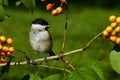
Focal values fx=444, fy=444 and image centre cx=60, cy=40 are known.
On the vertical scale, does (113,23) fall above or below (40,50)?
above

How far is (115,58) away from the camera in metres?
2.47

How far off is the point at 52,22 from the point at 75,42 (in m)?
2.27

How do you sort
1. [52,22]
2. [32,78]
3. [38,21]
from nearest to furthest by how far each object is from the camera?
[32,78]
[38,21]
[52,22]

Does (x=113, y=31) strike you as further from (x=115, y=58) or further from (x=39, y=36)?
(x=39, y=36)

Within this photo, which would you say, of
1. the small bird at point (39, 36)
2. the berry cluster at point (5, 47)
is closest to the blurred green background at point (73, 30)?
the small bird at point (39, 36)

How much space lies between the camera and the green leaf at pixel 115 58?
2.44 m

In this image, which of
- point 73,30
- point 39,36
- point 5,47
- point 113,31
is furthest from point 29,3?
point 73,30

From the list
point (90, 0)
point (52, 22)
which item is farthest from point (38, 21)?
point (90, 0)

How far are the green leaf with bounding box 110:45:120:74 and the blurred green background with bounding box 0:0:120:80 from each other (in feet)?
17.5

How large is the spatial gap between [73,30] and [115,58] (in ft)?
29.7

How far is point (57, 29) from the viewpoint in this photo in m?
11.8

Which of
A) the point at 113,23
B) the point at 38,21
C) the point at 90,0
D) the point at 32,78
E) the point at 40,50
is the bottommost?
the point at 90,0

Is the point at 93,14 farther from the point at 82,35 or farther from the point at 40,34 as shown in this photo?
the point at 40,34

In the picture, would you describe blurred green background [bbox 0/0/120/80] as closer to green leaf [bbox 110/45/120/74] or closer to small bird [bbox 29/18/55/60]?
small bird [bbox 29/18/55/60]
